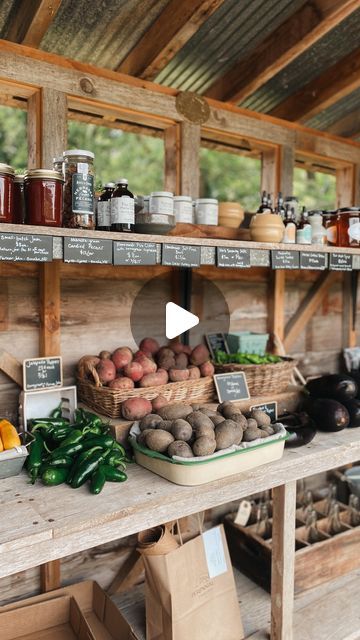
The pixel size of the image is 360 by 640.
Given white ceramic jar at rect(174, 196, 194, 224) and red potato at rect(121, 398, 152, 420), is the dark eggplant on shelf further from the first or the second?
white ceramic jar at rect(174, 196, 194, 224)

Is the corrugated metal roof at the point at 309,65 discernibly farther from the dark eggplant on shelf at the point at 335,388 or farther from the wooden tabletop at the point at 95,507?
the wooden tabletop at the point at 95,507

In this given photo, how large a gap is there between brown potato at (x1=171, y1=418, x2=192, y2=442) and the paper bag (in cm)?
45

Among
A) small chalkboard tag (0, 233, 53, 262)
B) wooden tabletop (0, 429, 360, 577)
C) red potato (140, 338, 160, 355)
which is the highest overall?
small chalkboard tag (0, 233, 53, 262)

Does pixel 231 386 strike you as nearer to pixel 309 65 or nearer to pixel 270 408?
pixel 270 408

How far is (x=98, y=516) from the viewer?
4.86 feet

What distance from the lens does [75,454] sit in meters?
1.79

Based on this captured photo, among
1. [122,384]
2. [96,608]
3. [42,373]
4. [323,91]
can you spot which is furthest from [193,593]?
[323,91]

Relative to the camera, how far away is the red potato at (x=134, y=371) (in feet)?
6.97

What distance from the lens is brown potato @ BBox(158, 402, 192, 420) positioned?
192 cm

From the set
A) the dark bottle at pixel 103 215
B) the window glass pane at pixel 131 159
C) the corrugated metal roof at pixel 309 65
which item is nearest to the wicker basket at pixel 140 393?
the dark bottle at pixel 103 215

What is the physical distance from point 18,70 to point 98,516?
1696mm

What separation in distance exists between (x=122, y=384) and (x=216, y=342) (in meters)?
0.80

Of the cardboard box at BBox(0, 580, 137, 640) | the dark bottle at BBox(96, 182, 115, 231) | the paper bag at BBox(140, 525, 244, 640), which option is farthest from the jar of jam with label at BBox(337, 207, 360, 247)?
the cardboard box at BBox(0, 580, 137, 640)

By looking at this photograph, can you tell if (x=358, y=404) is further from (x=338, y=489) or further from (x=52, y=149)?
(x=52, y=149)
